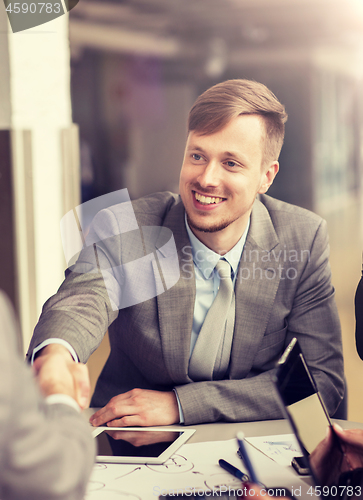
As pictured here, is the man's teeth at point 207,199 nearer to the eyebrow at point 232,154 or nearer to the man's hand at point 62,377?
the eyebrow at point 232,154

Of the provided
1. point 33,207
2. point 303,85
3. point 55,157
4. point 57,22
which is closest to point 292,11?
point 303,85

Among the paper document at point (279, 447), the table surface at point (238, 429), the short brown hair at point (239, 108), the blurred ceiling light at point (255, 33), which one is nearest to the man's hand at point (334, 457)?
the paper document at point (279, 447)

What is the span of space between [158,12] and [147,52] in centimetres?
16

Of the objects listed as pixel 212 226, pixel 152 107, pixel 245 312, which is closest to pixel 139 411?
pixel 245 312

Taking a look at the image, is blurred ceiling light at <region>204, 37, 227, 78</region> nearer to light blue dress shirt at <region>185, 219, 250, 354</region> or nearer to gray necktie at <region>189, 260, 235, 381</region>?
light blue dress shirt at <region>185, 219, 250, 354</region>

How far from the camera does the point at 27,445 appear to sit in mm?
439

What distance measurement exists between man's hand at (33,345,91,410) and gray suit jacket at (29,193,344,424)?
398 millimetres

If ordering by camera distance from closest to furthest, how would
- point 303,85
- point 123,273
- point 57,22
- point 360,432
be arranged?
point 360,432
point 123,273
point 303,85
point 57,22

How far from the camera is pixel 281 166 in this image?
157 cm

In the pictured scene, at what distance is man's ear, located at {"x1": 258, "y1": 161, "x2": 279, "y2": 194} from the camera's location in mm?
1466

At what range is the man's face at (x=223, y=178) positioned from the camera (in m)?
1.35

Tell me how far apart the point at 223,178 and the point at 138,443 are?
2.49 ft

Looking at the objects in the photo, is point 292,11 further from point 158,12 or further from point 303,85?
point 158,12

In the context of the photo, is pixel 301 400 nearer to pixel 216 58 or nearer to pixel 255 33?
pixel 216 58
